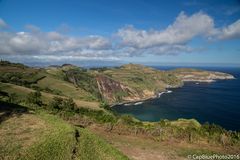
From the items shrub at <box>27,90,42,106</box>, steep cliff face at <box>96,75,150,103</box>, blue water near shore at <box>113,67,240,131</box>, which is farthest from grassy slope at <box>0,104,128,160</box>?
steep cliff face at <box>96,75,150,103</box>

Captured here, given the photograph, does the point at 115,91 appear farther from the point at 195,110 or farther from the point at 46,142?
the point at 46,142

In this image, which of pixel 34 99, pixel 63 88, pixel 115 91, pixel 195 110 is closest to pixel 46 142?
pixel 34 99

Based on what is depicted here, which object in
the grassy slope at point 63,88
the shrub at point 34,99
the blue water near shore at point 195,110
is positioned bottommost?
the blue water near shore at point 195,110

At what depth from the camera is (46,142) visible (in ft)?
56.4

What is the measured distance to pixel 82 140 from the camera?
1984 cm

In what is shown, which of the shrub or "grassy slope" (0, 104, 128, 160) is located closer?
"grassy slope" (0, 104, 128, 160)

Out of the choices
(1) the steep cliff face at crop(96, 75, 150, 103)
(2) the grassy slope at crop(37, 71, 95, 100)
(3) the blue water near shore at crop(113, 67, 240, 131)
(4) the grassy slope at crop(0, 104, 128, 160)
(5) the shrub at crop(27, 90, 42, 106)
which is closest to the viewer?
(4) the grassy slope at crop(0, 104, 128, 160)

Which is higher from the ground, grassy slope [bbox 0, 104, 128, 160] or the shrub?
grassy slope [bbox 0, 104, 128, 160]

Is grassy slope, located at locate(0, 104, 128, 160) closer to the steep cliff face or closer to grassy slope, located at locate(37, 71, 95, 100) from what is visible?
grassy slope, located at locate(37, 71, 95, 100)

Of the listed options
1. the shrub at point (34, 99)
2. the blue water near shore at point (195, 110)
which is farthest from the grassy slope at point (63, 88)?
the shrub at point (34, 99)

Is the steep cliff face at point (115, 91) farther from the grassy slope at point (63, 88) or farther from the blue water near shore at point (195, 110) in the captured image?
the grassy slope at point (63, 88)

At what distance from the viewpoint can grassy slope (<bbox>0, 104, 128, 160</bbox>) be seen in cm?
1529

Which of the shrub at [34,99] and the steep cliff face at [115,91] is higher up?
the shrub at [34,99]

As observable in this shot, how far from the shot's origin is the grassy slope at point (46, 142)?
15.3 metres
